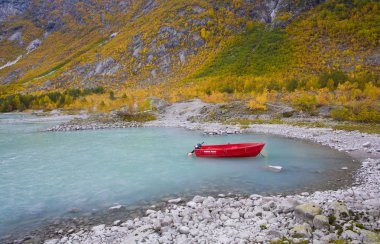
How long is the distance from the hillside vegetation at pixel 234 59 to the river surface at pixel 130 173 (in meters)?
19.0

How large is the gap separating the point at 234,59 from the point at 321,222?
255ft

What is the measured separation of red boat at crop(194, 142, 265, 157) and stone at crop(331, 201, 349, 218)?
10.4 metres

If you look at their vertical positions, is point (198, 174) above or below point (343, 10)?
below

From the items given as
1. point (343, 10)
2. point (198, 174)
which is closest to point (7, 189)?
point (198, 174)

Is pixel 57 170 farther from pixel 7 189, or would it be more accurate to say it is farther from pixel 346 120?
pixel 346 120

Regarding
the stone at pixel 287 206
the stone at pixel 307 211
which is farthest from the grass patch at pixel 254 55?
the stone at pixel 307 211

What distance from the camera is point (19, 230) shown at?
10.3 metres

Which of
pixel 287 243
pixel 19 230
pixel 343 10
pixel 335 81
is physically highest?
pixel 343 10

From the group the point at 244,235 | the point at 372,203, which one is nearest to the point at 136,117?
the point at 244,235

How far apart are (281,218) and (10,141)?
100 ft

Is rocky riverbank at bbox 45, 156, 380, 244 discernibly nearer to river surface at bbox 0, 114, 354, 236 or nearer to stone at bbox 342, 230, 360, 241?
stone at bbox 342, 230, 360, 241

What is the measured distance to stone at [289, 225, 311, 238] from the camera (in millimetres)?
7629

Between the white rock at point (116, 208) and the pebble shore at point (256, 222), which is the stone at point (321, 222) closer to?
the pebble shore at point (256, 222)

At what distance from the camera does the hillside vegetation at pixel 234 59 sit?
2052 inches
